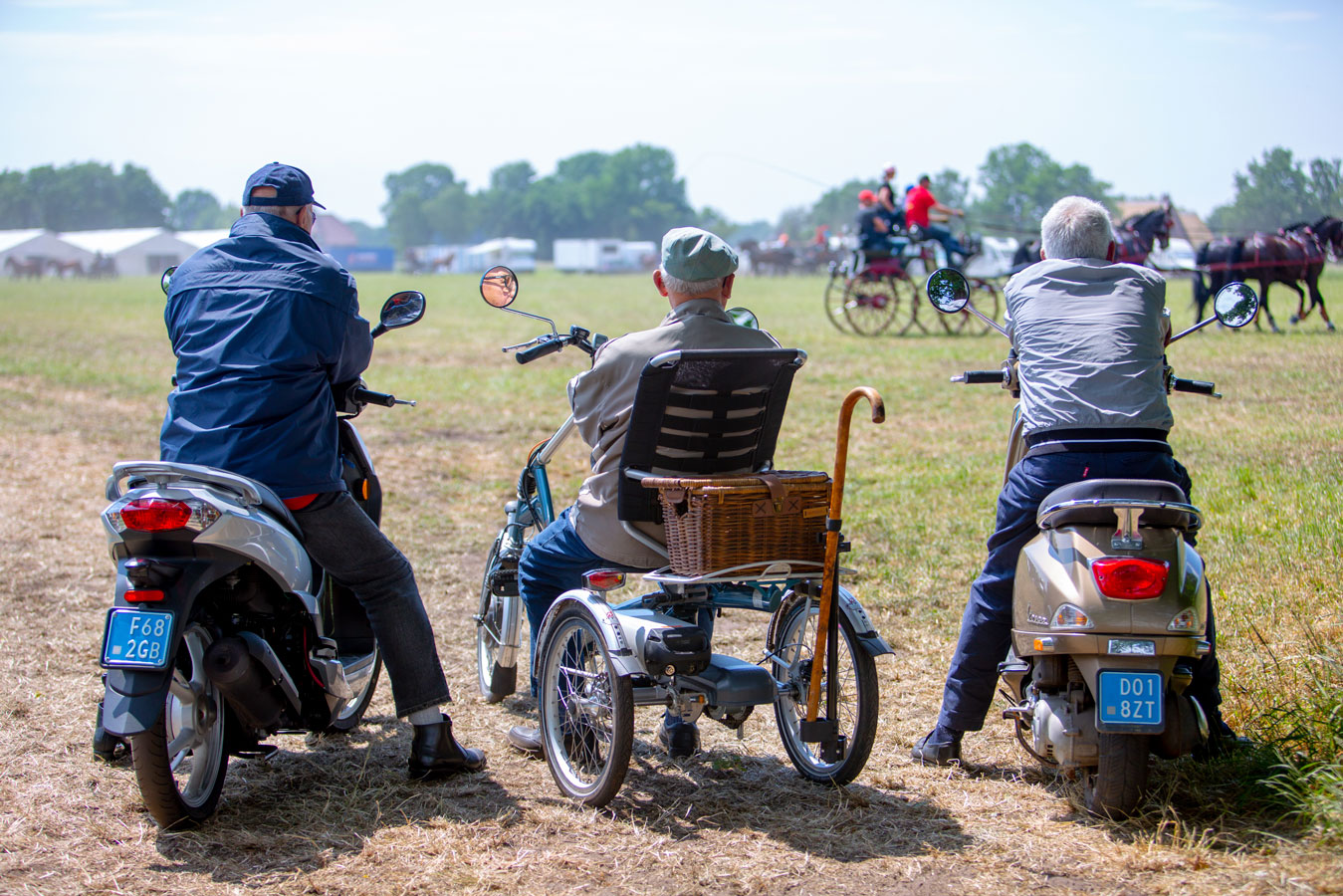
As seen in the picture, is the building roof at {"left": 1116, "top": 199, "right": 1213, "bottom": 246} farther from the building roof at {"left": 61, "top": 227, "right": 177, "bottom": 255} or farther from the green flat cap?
the building roof at {"left": 61, "top": 227, "right": 177, "bottom": 255}

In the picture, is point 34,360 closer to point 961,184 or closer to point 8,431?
point 8,431

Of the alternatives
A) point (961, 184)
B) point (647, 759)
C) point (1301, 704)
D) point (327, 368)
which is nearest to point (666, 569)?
point (647, 759)

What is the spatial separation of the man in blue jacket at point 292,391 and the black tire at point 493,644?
71cm

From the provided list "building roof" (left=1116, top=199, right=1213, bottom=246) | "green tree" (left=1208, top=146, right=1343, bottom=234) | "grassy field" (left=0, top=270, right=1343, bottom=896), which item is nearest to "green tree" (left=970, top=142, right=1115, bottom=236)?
"building roof" (left=1116, top=199, right=1213, bottom=246)

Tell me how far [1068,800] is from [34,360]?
17.7 metres

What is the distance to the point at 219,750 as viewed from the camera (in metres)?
3.55

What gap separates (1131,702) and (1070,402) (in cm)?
87

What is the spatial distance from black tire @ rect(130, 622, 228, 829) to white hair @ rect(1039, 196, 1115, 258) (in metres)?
2.76

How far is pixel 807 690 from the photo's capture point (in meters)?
3.72

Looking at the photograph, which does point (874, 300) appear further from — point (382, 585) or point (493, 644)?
point (382, 585)

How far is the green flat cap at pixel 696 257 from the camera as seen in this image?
368cm

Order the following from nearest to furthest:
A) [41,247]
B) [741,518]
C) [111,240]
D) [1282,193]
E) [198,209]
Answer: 1. [741,518]
2. [1282,193]
3. [41,247]
4. [111,240]
5. [198,209]

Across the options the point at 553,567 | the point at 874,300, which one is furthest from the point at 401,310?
the point at 874,300

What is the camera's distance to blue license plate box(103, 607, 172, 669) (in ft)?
10.5
